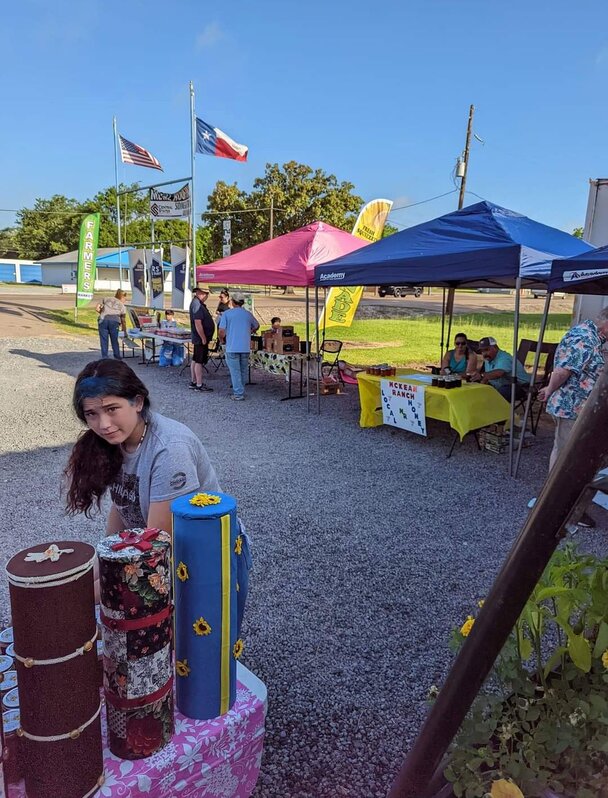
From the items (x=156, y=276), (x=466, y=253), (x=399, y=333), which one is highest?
(x=156, y=276)

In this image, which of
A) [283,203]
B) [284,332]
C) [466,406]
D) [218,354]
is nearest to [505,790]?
[466,406]

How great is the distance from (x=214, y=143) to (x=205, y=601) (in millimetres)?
14646

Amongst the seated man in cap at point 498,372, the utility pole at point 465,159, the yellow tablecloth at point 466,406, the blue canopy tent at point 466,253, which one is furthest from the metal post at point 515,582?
the utility pole at point 465,159

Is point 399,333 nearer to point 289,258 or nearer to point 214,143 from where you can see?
point 214,143

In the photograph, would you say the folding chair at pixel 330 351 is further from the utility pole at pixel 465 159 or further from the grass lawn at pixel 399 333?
the utility pole at pixel 465 159

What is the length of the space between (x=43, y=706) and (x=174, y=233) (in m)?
65.4

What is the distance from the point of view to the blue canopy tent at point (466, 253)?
527 centimetres

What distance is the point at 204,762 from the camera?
1.66 metres

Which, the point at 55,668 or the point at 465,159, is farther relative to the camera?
the point at 465,159

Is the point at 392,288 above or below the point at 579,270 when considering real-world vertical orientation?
above

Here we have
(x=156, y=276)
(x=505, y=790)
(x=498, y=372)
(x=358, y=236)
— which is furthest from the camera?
(x=156, y=276)

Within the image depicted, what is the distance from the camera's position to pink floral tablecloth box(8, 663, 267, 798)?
151cm

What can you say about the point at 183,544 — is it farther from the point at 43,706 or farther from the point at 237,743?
the point at 237,743

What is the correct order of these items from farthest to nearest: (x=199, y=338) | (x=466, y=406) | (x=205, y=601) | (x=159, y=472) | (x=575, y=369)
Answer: (x=199, y=338)
(x=466, y=406)
(x=575, y=369)
(x=159, y=472)
(x=205, y=601)
